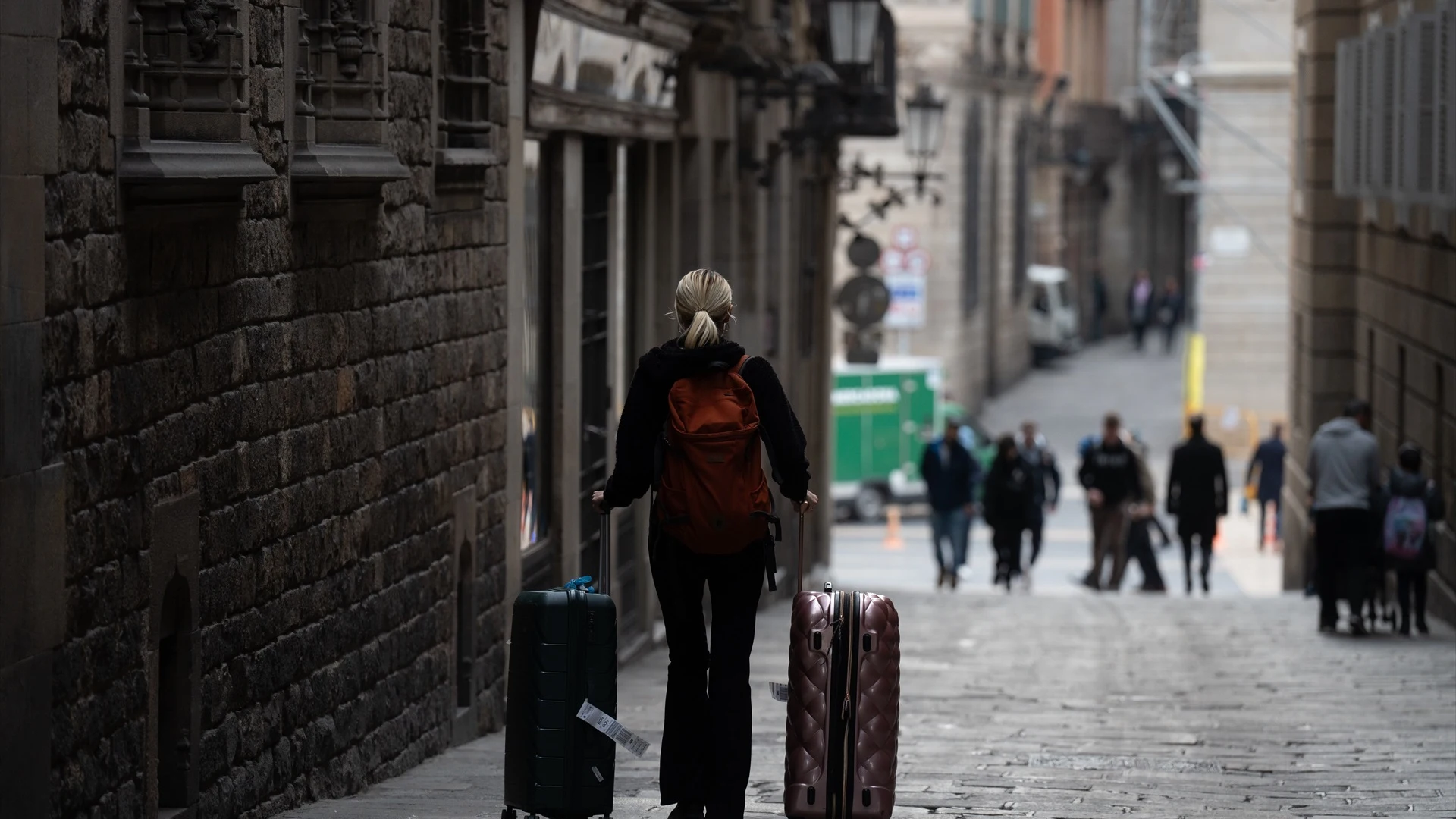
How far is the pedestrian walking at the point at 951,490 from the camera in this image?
77.8ft

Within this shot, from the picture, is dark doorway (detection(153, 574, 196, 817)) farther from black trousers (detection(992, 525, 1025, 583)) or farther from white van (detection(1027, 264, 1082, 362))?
white van (detection(1027, 264, 1082, 362))

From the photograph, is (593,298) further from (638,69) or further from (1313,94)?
(1313,94)

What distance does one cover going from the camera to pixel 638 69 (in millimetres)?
15250

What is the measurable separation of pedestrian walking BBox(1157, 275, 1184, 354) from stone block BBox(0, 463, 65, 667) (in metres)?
54.5

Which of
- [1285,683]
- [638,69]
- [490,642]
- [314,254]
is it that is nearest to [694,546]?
[314,254]

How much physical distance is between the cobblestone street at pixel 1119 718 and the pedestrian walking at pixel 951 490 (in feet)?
6.82

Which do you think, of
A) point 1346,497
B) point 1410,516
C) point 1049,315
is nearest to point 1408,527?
point 1410,516

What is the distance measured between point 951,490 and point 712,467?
56.2 feet

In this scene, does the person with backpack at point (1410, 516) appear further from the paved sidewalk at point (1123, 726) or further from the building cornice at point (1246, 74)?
the building cornice at point (1246, 74)

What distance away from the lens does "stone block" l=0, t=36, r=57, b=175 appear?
5.63 meters

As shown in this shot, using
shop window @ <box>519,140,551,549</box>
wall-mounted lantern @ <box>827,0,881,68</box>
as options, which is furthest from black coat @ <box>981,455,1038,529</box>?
shop window @ <box>519,140,551,549</box>

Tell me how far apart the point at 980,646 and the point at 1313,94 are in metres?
9.67

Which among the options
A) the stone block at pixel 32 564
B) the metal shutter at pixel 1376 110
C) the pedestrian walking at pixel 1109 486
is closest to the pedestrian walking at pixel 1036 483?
the pedestrian walking at pixel 1109 486

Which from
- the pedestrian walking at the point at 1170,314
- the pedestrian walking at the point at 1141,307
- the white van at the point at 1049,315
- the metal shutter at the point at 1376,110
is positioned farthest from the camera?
the pedestrian walking at the point at 1141,307
